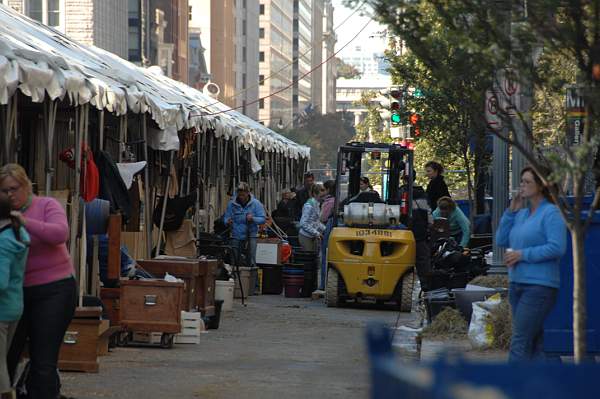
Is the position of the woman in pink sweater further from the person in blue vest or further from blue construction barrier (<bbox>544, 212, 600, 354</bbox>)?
the person in blue vest

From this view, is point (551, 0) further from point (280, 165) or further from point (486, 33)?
point (280, 165)

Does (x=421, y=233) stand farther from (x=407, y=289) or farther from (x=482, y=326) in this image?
(x=482, y=326)

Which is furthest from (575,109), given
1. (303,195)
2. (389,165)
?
(303,195)

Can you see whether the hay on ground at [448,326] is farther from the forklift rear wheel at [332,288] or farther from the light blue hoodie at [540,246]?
the forklift rear wheel at [332,288]

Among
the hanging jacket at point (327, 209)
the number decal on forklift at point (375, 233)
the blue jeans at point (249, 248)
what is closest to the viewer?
the number decal on forklift at point (375, 233)

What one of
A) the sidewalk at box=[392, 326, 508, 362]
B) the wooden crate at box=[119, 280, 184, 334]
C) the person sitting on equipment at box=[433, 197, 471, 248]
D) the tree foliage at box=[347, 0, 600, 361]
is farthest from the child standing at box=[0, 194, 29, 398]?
the person sitting on equipment at box=[433, 197, 471, 248]

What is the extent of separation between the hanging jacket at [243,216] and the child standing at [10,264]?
13.8 meters

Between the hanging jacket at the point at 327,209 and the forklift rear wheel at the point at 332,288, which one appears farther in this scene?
the hanging jacket at the point at 327,209

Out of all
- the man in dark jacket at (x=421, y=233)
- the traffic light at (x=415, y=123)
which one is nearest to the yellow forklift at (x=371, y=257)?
the man in dark jacket at (x=421, y=233)

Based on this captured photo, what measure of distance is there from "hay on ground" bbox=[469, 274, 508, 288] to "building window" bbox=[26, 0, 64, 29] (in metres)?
36.6

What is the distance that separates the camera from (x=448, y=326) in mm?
13688

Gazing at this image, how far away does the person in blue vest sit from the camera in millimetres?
21828

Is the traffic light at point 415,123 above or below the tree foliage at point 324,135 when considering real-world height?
below

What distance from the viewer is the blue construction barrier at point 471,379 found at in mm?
3227
